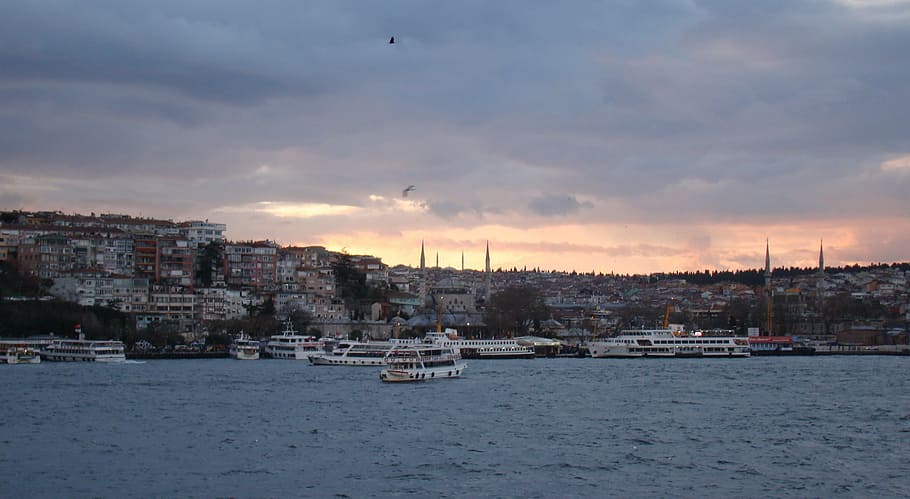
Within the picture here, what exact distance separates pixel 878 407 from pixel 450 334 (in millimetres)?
40896

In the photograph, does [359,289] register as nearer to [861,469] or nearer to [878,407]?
[878,407]

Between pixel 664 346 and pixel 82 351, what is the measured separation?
112 ft

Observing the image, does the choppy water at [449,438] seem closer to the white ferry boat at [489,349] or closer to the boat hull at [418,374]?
the boat hull at [418,374]

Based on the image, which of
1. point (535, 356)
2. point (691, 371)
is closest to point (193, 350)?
point (535, 356)

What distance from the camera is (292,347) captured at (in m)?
68.4

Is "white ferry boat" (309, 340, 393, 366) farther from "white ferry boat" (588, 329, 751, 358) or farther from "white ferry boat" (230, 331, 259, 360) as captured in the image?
"white ferry boat" (588, 329, 751, 358)

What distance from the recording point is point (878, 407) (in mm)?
33562

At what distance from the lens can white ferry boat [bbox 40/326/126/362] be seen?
189ft

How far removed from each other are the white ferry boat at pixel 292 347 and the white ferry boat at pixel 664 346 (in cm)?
1782

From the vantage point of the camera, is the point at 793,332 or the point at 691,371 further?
the point at 793,332

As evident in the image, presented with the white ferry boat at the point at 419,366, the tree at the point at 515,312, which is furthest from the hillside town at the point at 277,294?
the white ferry boat at the point at 419,366

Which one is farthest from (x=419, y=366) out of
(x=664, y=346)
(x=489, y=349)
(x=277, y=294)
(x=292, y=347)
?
(x=277, y=294)

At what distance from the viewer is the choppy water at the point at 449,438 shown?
65.3ft

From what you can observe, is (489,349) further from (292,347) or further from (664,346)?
(292,347)
